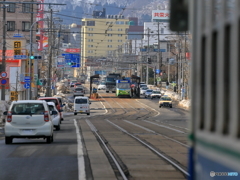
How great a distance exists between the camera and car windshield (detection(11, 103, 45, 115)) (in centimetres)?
1858

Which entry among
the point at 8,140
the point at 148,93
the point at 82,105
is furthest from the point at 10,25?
the point at 8,140

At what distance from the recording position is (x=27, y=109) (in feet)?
61.2

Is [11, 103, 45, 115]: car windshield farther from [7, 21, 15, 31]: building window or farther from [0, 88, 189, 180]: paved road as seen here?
[7, 21, 15, 31]: building window

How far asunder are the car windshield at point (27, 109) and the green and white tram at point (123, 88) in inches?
2280

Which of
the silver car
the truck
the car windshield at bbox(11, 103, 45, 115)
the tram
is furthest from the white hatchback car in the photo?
the truck

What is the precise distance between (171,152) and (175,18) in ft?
42.1

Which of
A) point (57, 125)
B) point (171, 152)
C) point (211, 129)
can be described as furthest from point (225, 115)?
point (57, 125)

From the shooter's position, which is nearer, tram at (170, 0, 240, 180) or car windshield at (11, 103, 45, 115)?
tram at (170, 0, 240, 180)

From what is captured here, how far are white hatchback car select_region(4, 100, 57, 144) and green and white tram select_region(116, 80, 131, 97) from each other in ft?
190

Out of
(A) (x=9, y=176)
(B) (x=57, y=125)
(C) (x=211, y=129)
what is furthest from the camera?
(B) (x=57, y=125)

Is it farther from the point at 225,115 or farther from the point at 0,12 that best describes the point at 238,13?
the point at 0,12

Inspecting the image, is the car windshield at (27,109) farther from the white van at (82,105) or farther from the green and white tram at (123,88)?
the green and white tram at (123,88)

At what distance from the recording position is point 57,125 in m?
27.8

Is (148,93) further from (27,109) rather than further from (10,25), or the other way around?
(27,109)
